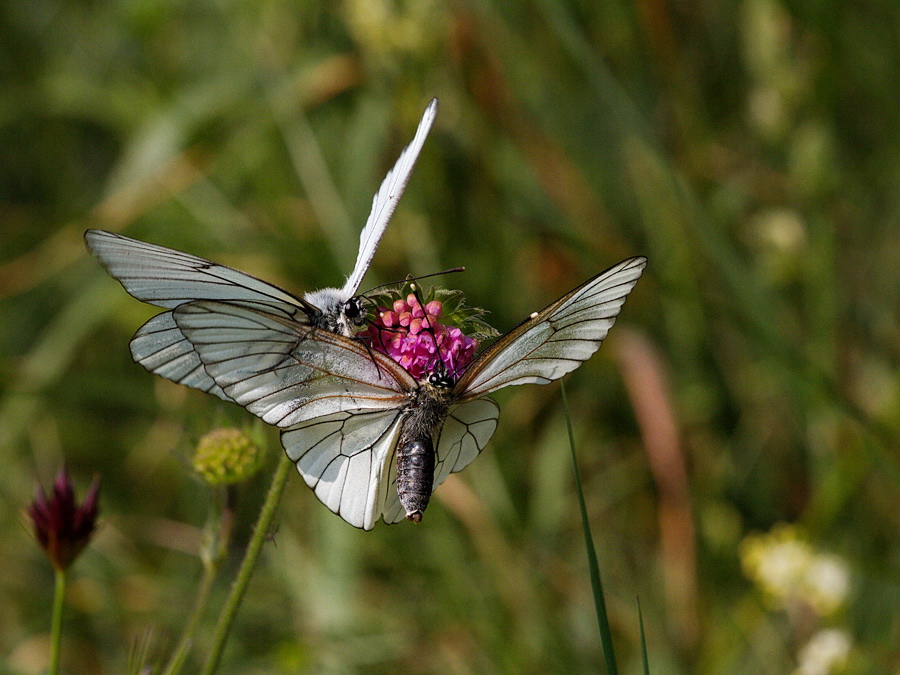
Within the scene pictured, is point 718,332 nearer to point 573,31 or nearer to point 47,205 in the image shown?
point 573,31

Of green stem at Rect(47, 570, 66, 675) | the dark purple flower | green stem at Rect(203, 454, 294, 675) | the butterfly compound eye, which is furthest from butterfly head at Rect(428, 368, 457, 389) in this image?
green stem at Rect(47, 570, 66, 675)

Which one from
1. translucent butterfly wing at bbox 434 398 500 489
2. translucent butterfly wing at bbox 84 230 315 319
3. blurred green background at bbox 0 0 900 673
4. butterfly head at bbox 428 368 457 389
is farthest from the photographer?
blurred green background at bbox 0 0 900 673

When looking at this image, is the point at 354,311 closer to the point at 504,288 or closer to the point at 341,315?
the point at 341,315

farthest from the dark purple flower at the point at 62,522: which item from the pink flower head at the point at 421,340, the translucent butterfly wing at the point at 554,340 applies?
the translucent butterfly wing at the point at 554,340

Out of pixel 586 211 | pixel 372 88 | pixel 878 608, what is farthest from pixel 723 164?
pixel 878 608

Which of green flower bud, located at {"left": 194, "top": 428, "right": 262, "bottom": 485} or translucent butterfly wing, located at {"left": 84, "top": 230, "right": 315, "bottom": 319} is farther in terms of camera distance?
green flower bud, located at {"left": 194, "top": 428, "right": 262, "bottom": 485}

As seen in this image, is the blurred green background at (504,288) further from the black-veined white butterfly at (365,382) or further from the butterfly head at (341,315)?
the butterfly head at (341,315)

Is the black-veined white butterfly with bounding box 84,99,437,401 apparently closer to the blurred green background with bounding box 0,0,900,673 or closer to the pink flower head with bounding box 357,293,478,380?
the pink flower head with bounding box 357,293,478,380
